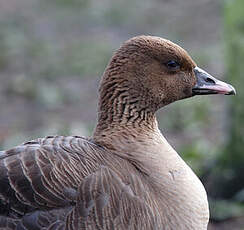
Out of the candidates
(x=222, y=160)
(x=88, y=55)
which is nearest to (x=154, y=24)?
(x=88, y=55)

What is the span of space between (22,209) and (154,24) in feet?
33.9

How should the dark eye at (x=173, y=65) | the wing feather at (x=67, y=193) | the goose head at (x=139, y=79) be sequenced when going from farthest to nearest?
1. the dark eye at (x=173, y=65)
2. the goose head at (x=139, y=79)
3. the wing feather at (x=67, y=193)

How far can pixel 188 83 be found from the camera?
17.1ft

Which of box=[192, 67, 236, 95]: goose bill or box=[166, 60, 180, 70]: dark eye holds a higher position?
box=[166, 60, 180, 70]: dark eye

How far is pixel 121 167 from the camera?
15.6 ft

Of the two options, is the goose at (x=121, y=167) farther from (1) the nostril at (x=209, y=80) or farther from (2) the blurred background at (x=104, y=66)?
(2) the blurred background at (x=104, y=66)

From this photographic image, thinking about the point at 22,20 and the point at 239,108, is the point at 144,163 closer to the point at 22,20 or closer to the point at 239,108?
the point at 239,108

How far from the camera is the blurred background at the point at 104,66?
26.5 ft

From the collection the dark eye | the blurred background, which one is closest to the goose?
the dark eye

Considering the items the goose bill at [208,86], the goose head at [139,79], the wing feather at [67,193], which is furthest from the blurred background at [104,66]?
the wing feather at [67,193]

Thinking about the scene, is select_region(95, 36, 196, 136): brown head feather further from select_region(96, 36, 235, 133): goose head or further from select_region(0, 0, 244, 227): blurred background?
select_region(0, 0, 244, 227): blurred background

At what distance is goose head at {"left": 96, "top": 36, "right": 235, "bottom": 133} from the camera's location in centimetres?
504

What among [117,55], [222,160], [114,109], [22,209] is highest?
[117,55]

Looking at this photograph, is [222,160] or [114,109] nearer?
[114,109]
